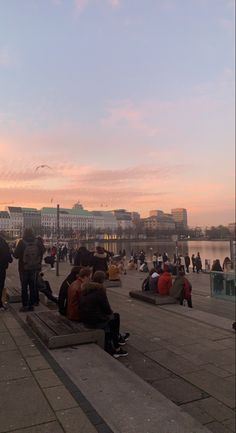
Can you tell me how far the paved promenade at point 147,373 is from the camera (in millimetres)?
3740

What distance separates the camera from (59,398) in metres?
4.06

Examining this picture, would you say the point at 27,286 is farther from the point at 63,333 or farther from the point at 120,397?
the point at 120,397

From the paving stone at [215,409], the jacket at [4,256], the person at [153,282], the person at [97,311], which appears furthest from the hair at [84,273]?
the person at [153,282]

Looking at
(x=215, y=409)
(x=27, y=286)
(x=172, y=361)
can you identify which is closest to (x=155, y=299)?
(x=27, y=286)

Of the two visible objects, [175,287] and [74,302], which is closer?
[74,302]

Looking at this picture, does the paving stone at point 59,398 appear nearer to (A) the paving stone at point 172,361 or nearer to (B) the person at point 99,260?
(A) the paving stone at point 172,361

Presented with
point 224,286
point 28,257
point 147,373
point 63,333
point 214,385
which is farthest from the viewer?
point 224,286

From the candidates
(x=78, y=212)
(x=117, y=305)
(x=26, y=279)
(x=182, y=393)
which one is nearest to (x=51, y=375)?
(x=182, y=393)

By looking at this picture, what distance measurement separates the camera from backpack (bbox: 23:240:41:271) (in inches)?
324

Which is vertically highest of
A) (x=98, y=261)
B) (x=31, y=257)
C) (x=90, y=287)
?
(x=31, y=257)

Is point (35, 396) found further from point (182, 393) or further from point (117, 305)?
point (117, 305)

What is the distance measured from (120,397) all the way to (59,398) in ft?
2.09

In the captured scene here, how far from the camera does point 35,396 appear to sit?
4156 mm

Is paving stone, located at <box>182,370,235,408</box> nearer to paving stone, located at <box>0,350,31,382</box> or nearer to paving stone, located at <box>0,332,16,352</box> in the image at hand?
paving stone, located at <box>0,350,31,382</box>
